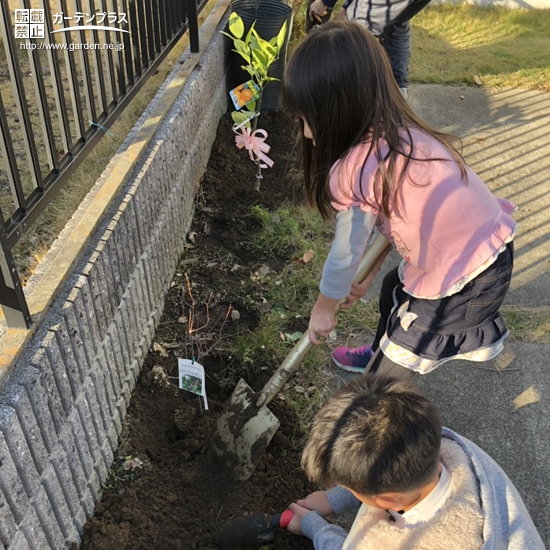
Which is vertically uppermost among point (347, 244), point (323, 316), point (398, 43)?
point (347, 244)

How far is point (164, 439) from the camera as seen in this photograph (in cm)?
261

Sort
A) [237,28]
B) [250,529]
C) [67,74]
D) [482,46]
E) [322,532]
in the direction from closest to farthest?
1. [322,532]
2. [250,529]
3. [67,74]
4. [237,28]
5. [482,46]

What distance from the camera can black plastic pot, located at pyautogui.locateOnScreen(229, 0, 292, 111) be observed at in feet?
15.7

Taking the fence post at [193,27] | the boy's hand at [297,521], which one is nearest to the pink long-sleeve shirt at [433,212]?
the boy's hand at [297,521]

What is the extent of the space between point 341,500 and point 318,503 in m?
0.09

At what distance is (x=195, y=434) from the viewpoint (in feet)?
8.46

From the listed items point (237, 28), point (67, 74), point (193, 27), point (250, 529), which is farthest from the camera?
point (237, 28)

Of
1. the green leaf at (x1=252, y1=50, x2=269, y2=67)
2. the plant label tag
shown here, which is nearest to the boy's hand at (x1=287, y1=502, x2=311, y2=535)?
the plant label tag

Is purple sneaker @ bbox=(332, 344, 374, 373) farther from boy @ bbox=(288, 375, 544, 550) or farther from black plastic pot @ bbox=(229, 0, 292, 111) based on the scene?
black plastic pot @ bbox=(229, 0, 292, 111)

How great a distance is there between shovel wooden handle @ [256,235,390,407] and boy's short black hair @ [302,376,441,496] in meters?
0.68

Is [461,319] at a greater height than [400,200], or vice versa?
[400,200]

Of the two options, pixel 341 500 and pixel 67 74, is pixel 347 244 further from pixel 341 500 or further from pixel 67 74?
pixel 67 74

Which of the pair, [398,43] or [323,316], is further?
[398,43]

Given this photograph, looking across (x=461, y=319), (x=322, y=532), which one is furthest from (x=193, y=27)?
(x=322, y=532)
